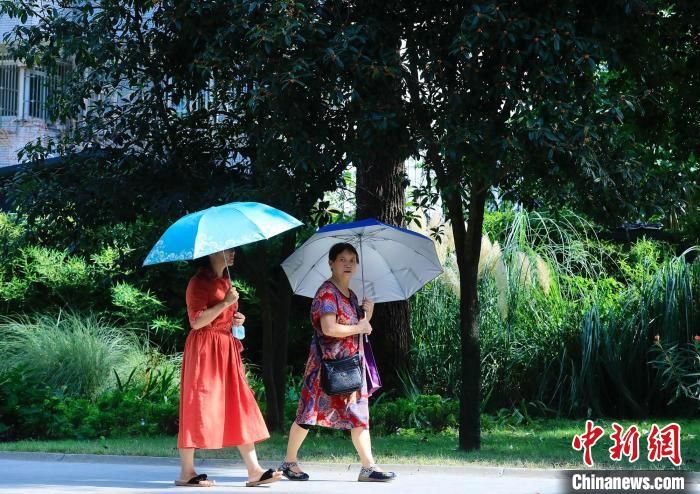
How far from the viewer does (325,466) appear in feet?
30.7

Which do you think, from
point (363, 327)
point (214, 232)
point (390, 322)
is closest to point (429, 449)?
point (363, 327)

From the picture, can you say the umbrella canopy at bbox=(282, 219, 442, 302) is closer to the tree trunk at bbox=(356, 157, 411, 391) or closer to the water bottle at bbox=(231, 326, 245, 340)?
the water bottle at bbox=(231, 326, 245, 340)

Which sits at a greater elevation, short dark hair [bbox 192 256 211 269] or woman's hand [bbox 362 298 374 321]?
short dark hair [bbox 192 256 211 269]

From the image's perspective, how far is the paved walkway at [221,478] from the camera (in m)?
8.16

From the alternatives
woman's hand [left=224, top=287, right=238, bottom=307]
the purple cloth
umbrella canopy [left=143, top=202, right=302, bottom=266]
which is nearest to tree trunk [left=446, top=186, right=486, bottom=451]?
the purple cloth

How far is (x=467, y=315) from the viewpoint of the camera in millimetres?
10414

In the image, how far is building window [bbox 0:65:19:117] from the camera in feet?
80.1

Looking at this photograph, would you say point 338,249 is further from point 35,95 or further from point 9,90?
A: point 9,90

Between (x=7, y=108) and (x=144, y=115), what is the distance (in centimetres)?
1432

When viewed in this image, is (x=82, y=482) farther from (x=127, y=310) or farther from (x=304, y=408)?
(x=127, y=310)

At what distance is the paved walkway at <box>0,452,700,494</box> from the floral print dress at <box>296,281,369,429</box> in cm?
52

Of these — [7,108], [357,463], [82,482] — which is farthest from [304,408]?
Answer: [7,108]

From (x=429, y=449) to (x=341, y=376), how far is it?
109 inches

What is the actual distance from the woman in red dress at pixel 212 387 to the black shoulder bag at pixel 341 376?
62cm
